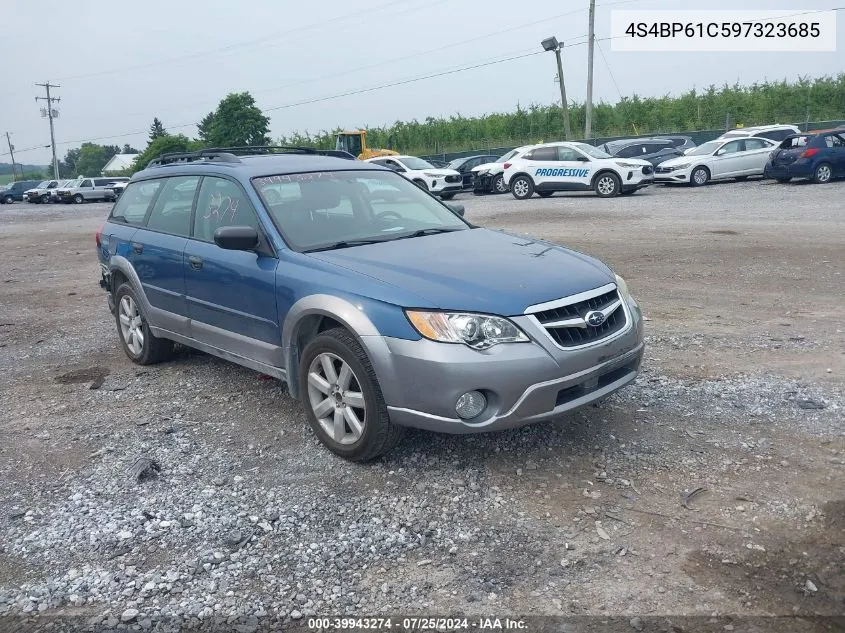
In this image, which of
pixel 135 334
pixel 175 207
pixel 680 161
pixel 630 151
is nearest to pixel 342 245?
pixel 175 207

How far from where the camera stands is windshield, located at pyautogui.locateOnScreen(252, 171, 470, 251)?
15.8 ft

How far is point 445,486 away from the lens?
398cm

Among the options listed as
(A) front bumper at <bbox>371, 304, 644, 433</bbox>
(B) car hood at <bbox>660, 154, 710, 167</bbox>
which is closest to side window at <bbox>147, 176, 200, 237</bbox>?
(A) front bumper at <bbox>371, 304, 644, 433</bbox>

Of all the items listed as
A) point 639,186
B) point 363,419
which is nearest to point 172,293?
point 363,419

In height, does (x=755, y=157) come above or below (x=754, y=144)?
below

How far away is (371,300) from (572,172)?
18.4m

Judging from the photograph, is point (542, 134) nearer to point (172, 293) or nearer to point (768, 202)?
point (768, 202)

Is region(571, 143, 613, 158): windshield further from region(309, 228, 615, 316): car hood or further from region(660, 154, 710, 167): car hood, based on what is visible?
region(309, 228, 615, 316): car hood

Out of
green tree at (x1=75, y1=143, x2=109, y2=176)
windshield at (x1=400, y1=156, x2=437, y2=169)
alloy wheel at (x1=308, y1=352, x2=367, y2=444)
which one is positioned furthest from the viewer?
green tree at (x1=75, y1=143, x2=109, y2=176)

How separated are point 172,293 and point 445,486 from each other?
2.82m

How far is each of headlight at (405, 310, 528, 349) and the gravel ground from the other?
2.61 feet

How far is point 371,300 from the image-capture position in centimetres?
399

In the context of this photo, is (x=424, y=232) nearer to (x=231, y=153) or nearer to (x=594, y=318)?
(x=594, y=318)

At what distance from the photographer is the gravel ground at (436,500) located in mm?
3078
